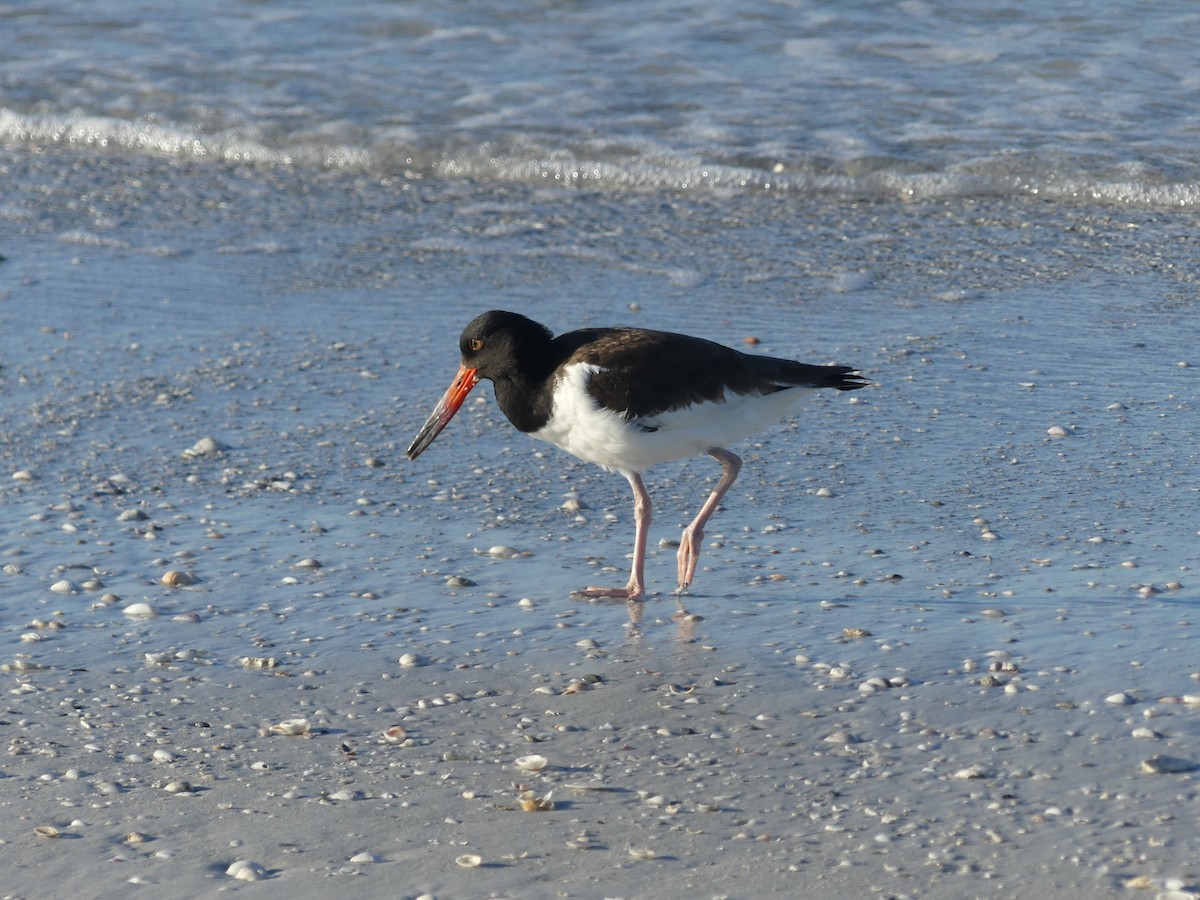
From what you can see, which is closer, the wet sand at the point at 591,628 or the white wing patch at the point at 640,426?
the wet sand at the point at 591,628

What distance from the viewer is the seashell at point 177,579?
4.62 m

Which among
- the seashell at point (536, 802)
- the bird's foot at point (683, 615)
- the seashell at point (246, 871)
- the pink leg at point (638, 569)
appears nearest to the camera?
the seashell at point (246, 871)

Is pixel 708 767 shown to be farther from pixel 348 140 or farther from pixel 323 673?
pixel 348 140

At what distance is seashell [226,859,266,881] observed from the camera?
10.2 ft

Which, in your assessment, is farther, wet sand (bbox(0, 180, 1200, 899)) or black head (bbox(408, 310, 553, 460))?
black head (bbox(408, 310, 553, 460))

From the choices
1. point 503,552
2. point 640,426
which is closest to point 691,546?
point 640,426

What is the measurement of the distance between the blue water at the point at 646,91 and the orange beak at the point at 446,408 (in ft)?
14.5

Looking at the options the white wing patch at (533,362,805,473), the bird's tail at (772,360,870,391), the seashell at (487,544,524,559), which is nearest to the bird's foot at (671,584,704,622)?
the white wing patch at (533,362,805,473)

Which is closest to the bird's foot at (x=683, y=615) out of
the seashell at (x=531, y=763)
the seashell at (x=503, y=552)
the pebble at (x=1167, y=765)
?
the seashell at (x=503, y=552)

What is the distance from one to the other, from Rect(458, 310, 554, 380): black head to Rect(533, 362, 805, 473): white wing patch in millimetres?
175

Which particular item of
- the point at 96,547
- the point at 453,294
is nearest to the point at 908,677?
the point at 96,547

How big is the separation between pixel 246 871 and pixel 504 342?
2064 mm

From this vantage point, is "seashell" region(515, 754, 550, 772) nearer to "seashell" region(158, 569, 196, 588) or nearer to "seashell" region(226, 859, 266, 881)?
"seashell" region(226, 859, 266, 881)

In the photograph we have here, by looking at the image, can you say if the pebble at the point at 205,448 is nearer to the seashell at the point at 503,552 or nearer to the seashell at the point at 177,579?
the seashell at the point at 177,579
